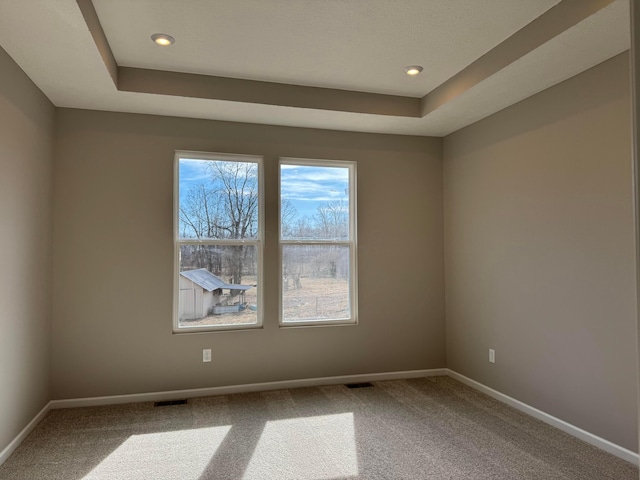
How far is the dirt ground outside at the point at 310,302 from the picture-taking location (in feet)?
13.7

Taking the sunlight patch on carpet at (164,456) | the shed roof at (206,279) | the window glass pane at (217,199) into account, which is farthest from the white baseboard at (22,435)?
the window glass pane at (217,199)

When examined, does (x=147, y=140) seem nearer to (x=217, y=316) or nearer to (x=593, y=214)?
(x=217, y=316)

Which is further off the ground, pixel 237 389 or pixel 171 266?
pixel 171 266

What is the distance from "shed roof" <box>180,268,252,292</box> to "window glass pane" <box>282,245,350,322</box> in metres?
0.54

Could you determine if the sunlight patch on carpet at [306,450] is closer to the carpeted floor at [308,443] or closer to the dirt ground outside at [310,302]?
the carpeted floor at [308,443]

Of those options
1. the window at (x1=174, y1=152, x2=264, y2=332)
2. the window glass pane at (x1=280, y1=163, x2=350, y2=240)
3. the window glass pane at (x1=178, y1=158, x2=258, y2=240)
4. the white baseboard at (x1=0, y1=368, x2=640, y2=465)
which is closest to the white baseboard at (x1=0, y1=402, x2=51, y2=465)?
the white baseboard at (x1=0, y1=368, x2=640, y2=465)

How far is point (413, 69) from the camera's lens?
3.40 metres

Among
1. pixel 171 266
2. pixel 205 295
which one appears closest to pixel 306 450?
pixel 205 295

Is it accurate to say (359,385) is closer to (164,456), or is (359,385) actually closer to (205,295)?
(205,295)

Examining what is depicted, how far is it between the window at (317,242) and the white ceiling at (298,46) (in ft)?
2.44

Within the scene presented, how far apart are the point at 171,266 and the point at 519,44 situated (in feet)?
10.5

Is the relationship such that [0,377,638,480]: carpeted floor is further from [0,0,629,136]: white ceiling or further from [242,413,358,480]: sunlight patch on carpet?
[0,0,629,136]: white ceiling

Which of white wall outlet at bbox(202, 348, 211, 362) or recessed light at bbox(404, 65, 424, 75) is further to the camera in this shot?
white wall outlet at bbox(202, 348, 211, 362)

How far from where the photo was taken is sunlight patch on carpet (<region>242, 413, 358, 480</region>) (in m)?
2.62
